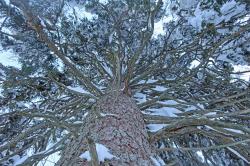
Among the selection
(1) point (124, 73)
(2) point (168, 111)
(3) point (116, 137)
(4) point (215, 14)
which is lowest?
(3) point (116, 137)

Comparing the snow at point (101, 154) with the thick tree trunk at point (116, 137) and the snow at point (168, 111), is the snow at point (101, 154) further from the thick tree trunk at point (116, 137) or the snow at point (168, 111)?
the snow at point (168, 111)

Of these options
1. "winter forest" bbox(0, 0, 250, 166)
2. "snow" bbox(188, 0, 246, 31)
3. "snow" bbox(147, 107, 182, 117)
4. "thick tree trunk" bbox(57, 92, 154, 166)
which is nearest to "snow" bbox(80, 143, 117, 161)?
"thick tree trunk" bbox(57, 92, 154, 166)

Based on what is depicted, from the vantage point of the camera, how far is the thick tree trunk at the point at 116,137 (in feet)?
7.92

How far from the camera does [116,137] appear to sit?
2.78 m

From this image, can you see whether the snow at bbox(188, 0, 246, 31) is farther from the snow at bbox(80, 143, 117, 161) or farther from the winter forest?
the snow at bbox(80, 143, 117, 161)

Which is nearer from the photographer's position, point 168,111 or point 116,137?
point 116,137

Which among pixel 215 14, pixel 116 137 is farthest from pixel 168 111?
pixel 215 14

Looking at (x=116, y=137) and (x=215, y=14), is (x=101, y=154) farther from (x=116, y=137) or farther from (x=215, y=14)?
(x=215, y=14)

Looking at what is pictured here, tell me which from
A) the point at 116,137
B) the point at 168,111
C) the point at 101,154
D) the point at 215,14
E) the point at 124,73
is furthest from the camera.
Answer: the point at 215,14

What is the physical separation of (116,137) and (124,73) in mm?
2688

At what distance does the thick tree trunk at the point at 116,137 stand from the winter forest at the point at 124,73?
0.7 inches

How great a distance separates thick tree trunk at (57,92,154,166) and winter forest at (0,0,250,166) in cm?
2

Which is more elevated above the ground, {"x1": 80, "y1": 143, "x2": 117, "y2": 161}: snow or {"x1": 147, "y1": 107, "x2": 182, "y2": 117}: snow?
{"x1": 147, "y1": 107, "x2": 182, "y2": 117}: snow

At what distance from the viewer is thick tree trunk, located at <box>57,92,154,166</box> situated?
241cm
